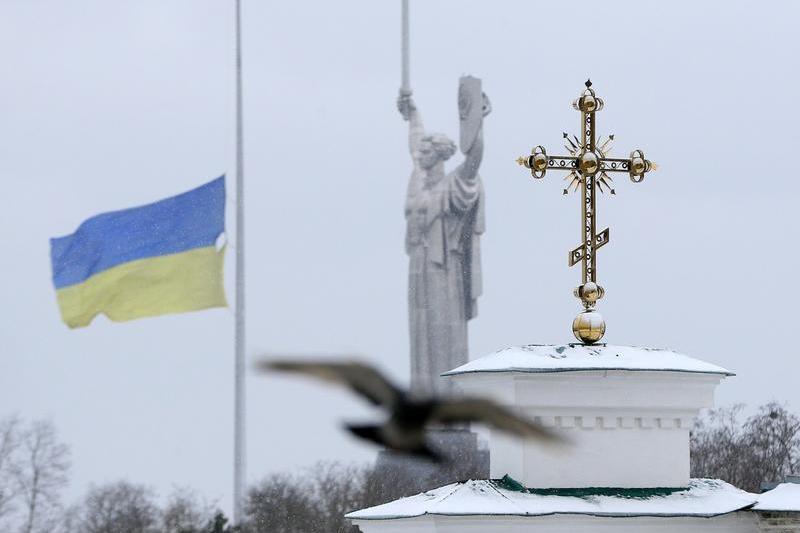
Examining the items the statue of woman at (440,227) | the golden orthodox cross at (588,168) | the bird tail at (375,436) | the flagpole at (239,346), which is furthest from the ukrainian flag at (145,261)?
the statue of woman at (440,227)

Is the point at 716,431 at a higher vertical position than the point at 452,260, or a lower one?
lower

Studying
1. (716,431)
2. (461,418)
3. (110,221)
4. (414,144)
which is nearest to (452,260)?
(414,144)

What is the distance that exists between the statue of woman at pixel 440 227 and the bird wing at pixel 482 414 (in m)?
59.6

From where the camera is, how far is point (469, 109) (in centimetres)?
6506

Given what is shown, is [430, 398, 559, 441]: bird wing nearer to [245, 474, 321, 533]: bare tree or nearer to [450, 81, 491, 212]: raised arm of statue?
[245, 474, 321, 533]: bare tree

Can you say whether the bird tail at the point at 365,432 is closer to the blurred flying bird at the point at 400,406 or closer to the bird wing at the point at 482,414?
the blurred flying bird at the point at 400,406

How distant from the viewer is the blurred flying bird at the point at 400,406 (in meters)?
4.71

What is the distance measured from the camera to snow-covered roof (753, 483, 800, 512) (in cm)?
1255

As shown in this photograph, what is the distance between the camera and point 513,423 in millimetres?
4734

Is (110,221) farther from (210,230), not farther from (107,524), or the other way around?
(107,524)

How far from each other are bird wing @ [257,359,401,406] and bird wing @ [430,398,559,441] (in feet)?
0.34

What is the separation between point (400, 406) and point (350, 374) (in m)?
0.13

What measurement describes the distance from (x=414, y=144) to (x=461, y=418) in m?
60.0

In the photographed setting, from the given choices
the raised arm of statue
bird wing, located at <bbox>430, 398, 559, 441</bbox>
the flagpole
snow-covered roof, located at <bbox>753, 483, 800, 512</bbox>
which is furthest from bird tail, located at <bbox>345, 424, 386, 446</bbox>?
the raised arm of statue
